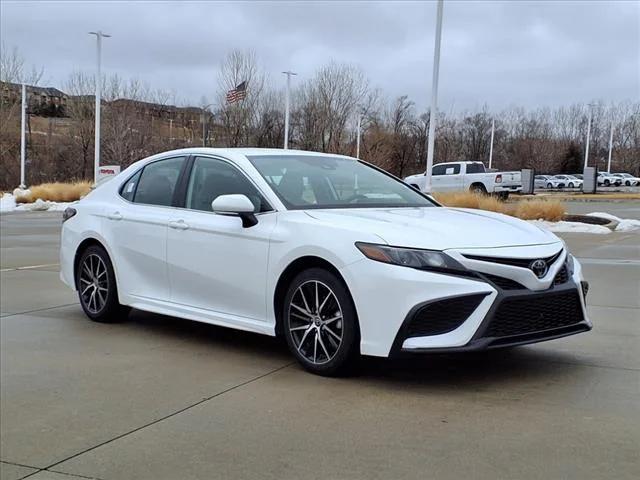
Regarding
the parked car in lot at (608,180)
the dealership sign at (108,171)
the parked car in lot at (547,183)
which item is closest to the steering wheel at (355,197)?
the dealership sign at (108,171)

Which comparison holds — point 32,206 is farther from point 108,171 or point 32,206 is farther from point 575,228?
point 575,228

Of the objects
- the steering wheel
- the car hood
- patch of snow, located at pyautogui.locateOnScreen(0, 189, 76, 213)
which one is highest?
the steering wheel

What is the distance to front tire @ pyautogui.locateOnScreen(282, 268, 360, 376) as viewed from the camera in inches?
181

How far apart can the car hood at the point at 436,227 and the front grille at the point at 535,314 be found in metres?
0.38

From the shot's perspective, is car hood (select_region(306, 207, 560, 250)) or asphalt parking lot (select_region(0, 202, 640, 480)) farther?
car hood (select_region(306, 207, 560, 250))

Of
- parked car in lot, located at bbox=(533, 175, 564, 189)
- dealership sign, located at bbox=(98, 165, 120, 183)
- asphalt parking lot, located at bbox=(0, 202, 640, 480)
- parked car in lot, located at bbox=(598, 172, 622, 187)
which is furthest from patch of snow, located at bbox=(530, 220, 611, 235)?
parked car in lot, located at bbox=(598, 172, 622, 187)

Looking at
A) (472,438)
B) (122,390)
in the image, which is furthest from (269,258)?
(472,438)

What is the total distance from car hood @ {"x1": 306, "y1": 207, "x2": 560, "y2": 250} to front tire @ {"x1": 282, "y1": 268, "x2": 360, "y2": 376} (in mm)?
430

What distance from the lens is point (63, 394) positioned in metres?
4.59

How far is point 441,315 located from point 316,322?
91cm

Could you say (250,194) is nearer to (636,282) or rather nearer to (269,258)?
(269,258)

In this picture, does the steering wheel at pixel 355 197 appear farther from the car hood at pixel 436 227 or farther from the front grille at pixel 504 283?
the front grille at pixel 504 283

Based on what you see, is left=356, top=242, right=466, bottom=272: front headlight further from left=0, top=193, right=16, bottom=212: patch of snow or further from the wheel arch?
left=0, top=193, right=16, bottom=212: patch of snow

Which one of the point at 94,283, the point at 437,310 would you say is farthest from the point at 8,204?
the point at 437,310
